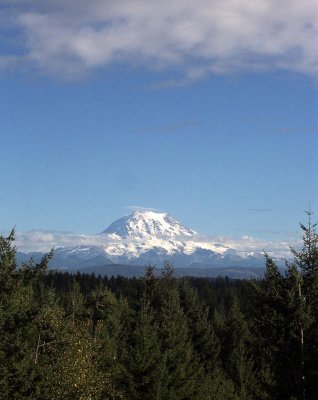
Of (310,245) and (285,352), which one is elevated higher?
(310,245)

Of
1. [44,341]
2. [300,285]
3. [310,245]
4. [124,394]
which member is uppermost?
[310,245]

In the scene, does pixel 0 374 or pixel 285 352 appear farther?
pixel 0 374

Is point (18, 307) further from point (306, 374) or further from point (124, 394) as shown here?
point (306, 374)

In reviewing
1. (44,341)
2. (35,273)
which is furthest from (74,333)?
(35,273)

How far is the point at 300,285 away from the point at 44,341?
22.1 m

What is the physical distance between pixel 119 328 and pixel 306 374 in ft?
158

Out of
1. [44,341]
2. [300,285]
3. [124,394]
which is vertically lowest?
[124,394]

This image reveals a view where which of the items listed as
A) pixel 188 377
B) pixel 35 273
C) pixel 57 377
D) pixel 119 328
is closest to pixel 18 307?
pixel 35 273

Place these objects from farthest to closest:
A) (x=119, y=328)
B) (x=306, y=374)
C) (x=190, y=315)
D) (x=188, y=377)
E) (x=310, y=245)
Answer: (x=190, y=315)
(x=119, y=328)
(x=188, y=377)
(x=310, y=245)
(x=306, y=374)

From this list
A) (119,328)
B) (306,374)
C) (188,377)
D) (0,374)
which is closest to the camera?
(306,374)

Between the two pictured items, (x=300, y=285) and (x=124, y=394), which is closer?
(x=300, y=285)

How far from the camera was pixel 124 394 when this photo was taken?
153ft

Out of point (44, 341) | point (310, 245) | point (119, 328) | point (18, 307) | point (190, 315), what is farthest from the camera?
point (190, 315)

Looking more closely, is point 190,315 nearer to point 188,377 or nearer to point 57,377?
point 188,377
